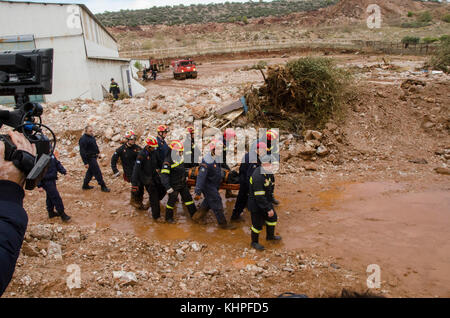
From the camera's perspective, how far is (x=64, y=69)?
13.6m

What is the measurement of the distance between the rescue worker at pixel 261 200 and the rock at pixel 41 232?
3.33 metres

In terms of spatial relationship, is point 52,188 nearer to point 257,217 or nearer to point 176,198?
point 176,198

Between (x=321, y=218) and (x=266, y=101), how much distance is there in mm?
4744

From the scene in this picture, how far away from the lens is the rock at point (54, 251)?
4267 mm

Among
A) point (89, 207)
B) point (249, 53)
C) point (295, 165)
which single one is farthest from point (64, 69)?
point (249, 53)

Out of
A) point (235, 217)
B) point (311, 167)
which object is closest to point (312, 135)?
point (311, 167)

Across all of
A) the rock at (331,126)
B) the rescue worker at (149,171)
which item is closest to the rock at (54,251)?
the rescue worker at (149,171)

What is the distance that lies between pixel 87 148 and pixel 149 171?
6.92 ft

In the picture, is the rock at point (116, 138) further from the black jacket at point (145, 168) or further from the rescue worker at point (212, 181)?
the rescue worker at point (212, 181)

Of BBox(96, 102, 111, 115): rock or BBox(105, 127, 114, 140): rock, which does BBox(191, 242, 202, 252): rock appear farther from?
BBox(96, 102, 111, 115): rock

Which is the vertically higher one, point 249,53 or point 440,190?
point 249,53

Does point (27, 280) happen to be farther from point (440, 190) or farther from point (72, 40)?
point (72, 40)

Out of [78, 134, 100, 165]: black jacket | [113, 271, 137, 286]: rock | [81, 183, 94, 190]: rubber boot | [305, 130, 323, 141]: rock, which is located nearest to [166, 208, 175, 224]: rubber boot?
[113, 271, 137, 286]: rock

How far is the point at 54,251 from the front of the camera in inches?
174
